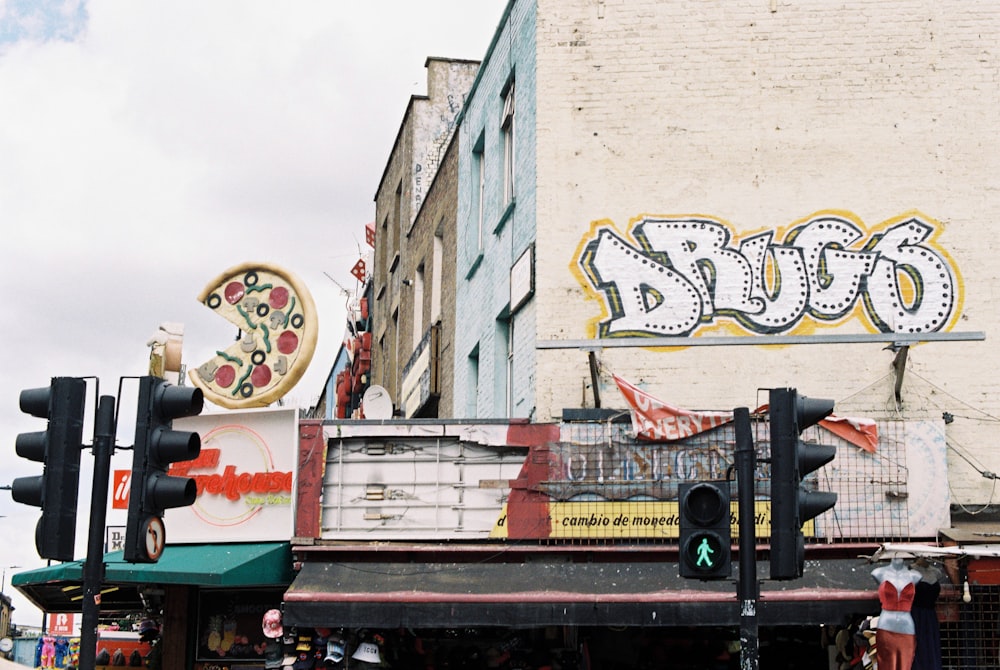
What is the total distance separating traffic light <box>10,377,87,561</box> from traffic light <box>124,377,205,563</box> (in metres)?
0.39

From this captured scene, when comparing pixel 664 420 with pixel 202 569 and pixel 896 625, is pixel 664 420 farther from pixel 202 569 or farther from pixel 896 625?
pixel 202 569

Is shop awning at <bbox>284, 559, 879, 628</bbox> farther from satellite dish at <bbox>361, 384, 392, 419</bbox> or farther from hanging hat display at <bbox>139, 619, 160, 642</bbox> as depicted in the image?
hanging hat display at <bbox>139, 619, 160, 642</bbox>

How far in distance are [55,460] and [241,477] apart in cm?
776

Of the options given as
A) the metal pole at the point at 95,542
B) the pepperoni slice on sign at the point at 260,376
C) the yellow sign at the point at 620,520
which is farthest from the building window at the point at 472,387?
the metal pole at the point at 95,542

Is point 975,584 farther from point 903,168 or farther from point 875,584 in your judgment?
point 903,168

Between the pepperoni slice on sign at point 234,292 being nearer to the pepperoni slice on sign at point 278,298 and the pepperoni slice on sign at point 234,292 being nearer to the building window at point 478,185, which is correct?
the pepperoni slice on sign at point 278,298

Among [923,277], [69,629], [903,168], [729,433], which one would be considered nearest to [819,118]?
[903,168]

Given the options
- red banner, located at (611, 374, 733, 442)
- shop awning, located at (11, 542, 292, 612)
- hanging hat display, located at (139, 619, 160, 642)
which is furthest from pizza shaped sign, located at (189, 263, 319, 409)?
red banner, located at (611, 374, 733, 442)

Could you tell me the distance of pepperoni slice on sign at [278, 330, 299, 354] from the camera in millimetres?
18375

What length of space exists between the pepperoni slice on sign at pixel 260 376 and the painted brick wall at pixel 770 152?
394cm

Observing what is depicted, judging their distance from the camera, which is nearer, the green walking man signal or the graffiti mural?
Result: the green walking man signal

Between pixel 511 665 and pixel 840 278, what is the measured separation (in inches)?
232

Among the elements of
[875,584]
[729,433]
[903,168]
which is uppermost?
[903,168]

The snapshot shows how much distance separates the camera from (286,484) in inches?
645
